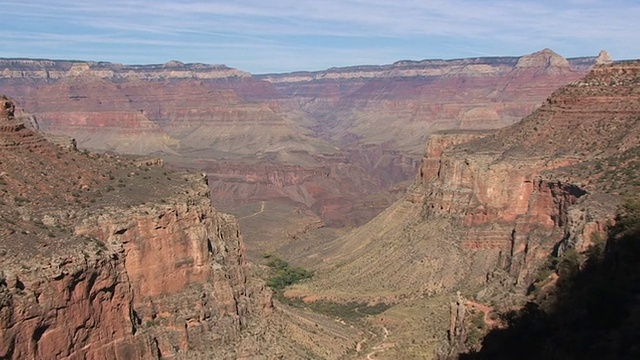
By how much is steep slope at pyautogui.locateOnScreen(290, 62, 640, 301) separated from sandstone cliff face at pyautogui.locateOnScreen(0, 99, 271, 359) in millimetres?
20847

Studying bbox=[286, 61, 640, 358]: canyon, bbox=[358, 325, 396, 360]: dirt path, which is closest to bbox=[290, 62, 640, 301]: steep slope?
bbox=[286, 61, 640, 358]: canyon

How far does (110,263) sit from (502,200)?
3944 centimetres

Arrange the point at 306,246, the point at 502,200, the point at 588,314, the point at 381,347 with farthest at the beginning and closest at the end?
the point at 306,246, the point at 502,200, the point at 381,347, the point at 588,314

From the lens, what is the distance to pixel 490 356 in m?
26.8

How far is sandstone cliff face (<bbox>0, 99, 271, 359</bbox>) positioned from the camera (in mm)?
28594

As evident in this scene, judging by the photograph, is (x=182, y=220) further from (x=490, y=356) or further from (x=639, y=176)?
(x=639, y=176)

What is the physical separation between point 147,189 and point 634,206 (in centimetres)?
2360

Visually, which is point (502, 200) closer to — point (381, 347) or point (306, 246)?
point (381, 347)

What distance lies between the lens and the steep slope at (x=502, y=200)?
56094 mm

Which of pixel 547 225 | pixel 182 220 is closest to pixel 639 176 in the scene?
pixel 547 225

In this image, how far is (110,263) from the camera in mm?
31875

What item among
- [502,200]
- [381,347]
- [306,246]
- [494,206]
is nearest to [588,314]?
[381,347]

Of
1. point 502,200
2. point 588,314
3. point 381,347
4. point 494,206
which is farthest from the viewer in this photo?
point 494,206

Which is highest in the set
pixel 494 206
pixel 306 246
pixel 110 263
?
pixel 110 263
